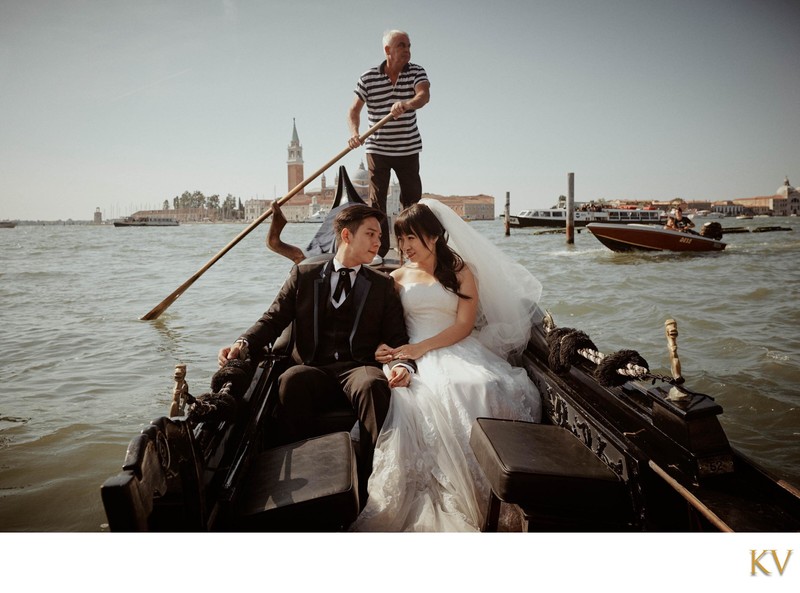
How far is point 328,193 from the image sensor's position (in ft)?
183

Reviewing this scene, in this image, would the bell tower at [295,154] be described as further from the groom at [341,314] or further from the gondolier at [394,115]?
the groom at [341,314]

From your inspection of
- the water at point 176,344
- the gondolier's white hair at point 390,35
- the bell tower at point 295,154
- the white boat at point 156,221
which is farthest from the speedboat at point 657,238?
the white boat at point 156,221

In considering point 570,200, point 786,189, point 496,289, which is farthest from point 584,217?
point 496,289

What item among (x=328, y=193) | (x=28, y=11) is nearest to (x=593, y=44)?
(x=28, y=11)

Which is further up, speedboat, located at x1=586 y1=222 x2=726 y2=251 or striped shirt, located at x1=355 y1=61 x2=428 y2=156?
striped shirt, located at x1=355 y1=61 x2=428 y2=156

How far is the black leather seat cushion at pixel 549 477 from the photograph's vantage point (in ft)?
3.57

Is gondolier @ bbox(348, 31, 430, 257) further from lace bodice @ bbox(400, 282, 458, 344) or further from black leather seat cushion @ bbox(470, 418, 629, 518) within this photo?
black leather seat cushion @ bbox(470, 418, 629, 518)

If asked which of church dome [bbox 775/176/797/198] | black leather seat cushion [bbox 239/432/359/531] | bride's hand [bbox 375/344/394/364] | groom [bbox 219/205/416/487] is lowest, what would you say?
black leather seat cushion [bbox 239/432/359/531]

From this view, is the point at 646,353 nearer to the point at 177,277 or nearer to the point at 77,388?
the point at 77,388

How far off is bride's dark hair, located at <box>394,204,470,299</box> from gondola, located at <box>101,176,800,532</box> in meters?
0.60

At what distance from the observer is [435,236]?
75.5 inches
